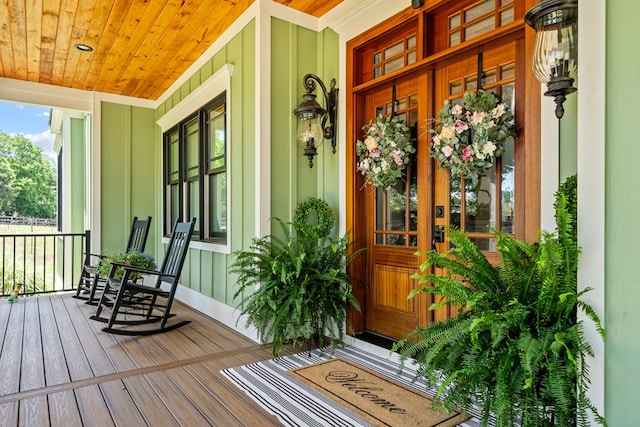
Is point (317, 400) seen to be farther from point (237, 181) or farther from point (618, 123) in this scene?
point (237, 181)

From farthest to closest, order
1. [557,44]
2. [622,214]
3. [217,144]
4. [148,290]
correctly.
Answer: [217,144] < [148,290] < [557,44] < [622,214]

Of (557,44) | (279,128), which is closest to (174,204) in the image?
(279,128)

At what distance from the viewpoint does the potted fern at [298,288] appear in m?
2.78

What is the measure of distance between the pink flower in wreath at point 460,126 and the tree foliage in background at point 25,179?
11.6m

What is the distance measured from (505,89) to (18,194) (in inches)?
491

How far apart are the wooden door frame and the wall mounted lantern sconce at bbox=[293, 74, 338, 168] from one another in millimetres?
160

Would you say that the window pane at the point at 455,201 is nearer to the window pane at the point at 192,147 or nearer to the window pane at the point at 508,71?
the window pane at the point at 508,71

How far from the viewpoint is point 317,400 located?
2.23m

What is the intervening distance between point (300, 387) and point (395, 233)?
4.20ft

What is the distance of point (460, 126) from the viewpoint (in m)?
2.33

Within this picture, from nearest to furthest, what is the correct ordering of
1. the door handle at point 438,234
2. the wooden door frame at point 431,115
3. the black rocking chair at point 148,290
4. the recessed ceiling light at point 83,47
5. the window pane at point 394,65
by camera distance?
the wooden door frame at point 431,115, the door handle at point 438,234, the window pane at point 394,65, the black rocking chair at point 148,290, the recessed ceiling light at point 83,47

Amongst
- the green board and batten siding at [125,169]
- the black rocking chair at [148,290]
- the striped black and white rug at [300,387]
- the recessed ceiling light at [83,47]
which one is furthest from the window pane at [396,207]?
the green board and batten siding at [125,169]

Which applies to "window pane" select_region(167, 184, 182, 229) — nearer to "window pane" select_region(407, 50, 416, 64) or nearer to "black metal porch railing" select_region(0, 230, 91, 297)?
"black metal porch railing" select_region(0, 230, 91, 297)

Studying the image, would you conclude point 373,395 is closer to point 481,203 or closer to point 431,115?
point 481,203
